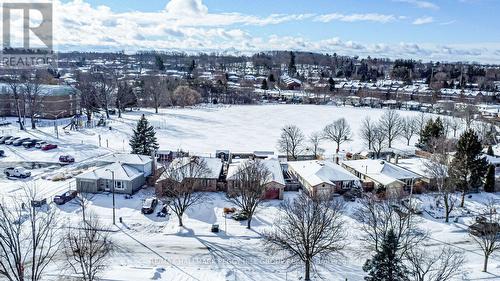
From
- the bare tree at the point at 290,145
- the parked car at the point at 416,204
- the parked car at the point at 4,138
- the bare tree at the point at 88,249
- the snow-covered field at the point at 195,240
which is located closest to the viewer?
the bare tree at the point at 88,249

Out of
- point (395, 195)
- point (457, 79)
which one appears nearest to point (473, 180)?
point (395, 195)

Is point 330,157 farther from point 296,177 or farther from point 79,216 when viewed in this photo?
point 79,216

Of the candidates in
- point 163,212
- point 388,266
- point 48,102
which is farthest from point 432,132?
point 48,102

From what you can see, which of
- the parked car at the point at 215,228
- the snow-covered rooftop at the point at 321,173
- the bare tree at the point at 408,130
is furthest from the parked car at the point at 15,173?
the bare tree at the point at 408,130

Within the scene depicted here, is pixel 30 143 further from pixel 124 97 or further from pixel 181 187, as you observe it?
pixel 181 187

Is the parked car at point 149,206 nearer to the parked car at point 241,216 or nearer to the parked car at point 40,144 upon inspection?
the parked car at point 241,216
